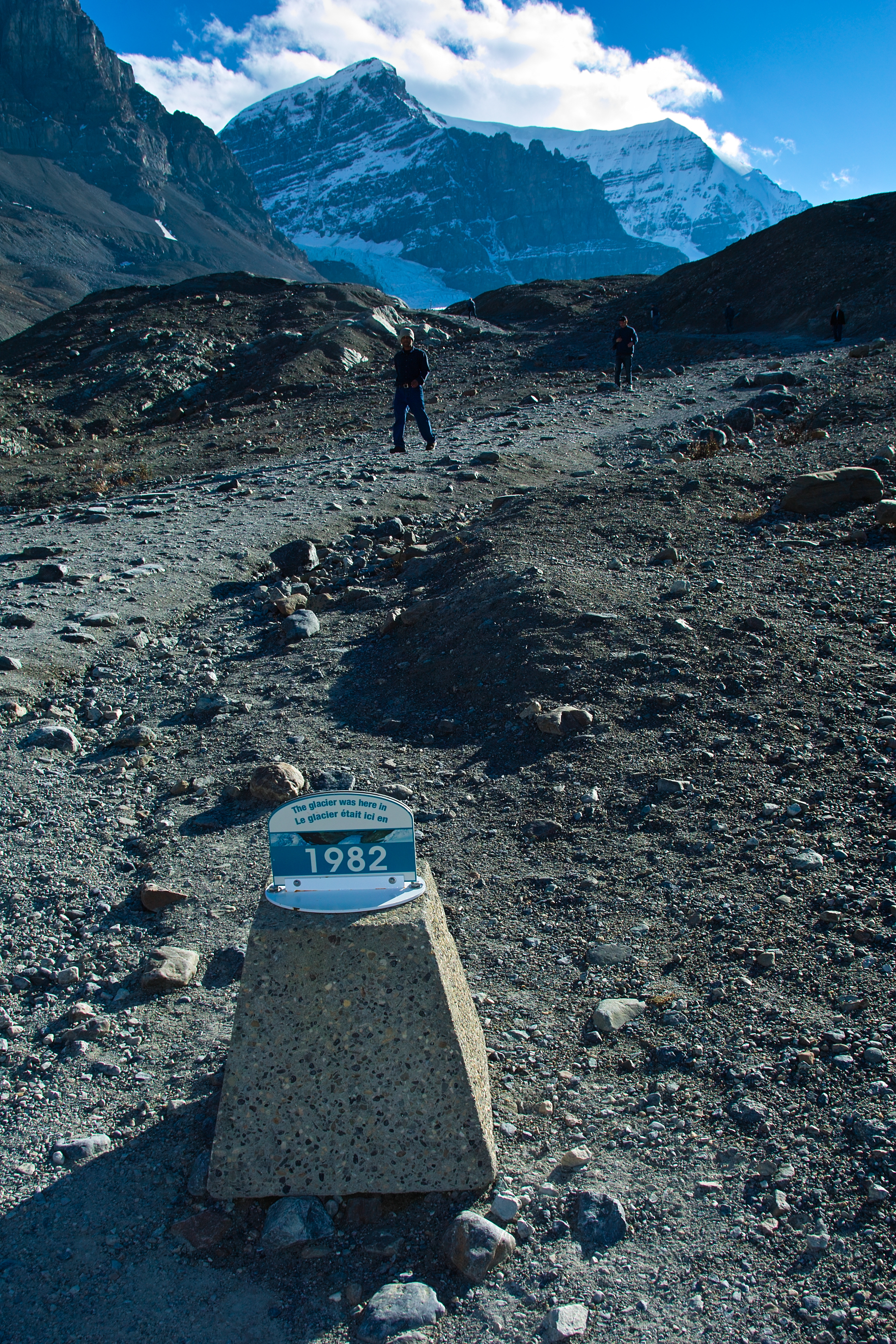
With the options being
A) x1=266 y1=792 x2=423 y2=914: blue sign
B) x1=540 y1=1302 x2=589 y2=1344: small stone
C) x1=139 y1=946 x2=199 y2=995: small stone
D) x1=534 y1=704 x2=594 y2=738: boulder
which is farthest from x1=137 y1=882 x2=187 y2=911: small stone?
x1=540 y1=1302 x2=589 y2=1344: small stone

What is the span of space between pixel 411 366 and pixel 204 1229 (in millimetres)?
10486

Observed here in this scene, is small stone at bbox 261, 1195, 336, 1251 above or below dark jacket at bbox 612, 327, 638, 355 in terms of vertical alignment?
below

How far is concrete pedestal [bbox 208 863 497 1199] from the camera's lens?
244cm

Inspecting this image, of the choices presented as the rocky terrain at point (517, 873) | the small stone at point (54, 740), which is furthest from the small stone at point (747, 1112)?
the small stone at point (54, 740)

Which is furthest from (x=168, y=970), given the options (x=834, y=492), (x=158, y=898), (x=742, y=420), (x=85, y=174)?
(x=85, y=174)

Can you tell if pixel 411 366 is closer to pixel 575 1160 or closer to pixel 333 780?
pixel 333 780

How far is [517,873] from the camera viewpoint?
395 centimetres

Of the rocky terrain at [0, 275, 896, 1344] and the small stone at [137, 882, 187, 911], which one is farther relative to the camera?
the small stone at [137, 882, 187, 911]

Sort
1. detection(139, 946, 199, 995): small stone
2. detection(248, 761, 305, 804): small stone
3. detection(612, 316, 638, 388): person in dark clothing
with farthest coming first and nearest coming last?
detection(612, 316, 638, 388): person in dark clothing → detection(248, 761, 305, 804): small stone → detection(139, 946, 199, 995): small stone

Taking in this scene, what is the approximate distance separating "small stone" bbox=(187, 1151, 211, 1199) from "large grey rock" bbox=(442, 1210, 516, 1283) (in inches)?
27.5

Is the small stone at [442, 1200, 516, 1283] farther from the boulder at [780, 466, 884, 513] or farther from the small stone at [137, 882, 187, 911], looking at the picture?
the boulder at [780, 466, 884, 513]

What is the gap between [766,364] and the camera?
21938mm

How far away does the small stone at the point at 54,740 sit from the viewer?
5.33m

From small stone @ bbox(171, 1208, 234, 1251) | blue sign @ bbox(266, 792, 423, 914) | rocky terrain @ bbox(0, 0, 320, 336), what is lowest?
small stone @ bbox(171, 1208, 234, 1251)
